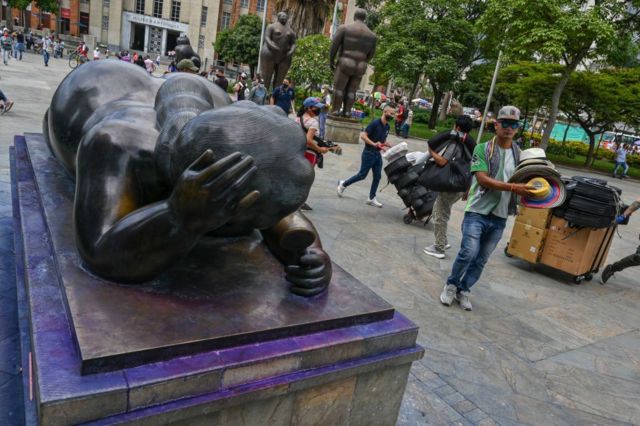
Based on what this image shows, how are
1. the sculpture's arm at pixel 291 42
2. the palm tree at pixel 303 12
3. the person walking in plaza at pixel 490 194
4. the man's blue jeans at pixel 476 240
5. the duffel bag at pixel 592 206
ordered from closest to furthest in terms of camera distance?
the person walking in plaza at pixel 490 194 < the man's blue jeans at pixel 476 240 < the duffel bag at pixel 592 206 < the sculpture's arm at pixel 291 42 < the palm tree at pixel 303 12

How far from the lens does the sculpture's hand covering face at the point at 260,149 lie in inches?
60.6

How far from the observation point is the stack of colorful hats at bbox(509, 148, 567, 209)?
406 centimetres

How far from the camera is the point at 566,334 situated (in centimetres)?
442

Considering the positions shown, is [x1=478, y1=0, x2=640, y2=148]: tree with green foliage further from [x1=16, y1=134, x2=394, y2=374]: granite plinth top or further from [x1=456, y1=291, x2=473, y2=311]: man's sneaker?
[x1=16, y1=134, x2=394, y2=374]: granite plinth top

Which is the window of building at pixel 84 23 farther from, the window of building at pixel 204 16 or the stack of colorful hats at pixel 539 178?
the stack of colorful hats at pixel 539 178

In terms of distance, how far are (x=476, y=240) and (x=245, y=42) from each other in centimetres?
4498

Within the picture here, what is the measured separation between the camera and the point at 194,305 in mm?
1874

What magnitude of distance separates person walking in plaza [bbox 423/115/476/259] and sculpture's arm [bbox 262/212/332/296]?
3968 mm

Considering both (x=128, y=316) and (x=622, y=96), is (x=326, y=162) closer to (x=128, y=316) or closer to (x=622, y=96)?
(x=128, y=316)

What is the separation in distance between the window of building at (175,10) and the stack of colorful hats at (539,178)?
6052cm

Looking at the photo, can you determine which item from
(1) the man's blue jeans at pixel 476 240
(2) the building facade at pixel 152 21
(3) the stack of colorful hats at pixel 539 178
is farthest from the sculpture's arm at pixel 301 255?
(2) the building facade at pixel 152 21

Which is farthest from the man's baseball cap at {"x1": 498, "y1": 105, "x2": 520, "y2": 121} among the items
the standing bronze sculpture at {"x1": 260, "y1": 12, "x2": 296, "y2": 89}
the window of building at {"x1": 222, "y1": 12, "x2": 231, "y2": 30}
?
the window of building at {"x1": 222, "y1": 12, "x2": 231, "y2": 30}

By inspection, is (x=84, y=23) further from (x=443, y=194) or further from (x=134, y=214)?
(x=134, y=214)

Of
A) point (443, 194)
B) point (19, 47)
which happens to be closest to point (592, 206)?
point (443, 194)
